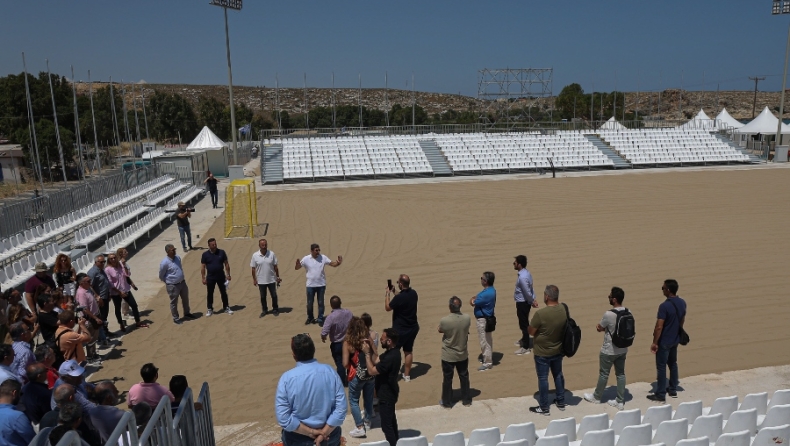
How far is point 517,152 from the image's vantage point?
3606cm

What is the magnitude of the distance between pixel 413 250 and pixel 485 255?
1.93 metres

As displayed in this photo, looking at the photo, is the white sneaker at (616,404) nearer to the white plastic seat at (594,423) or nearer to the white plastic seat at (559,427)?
the white plastic seat at (594,423)

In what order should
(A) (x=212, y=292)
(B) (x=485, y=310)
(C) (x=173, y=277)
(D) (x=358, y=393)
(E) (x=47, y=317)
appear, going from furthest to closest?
(A) (x=212, y=292) < (C) (x=173, y=277) < (B) (x=485, y=310) < (E) (x=47, y=317) < (D) (x=358, y=393)

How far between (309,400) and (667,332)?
15.3 feet

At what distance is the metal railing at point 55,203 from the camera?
1446 centimetres

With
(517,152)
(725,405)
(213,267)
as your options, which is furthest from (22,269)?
(517,152)

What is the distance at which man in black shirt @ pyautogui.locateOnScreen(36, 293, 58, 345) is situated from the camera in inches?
300

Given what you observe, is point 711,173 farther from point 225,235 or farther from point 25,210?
point 25,210

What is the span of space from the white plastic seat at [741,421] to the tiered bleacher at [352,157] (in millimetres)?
27315

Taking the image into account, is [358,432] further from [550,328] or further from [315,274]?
[315,274]

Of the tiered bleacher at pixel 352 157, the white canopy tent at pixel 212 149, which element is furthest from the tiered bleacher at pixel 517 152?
the white canopy tent at pixel 212 149

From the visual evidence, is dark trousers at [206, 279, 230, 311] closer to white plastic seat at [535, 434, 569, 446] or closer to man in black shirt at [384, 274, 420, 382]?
man in black shirt at [384, 274, 420, 382]

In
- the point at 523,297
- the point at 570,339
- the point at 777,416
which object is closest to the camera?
the point at 777,416

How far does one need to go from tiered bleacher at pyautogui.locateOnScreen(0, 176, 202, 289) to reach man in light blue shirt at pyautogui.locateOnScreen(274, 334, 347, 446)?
30.0ft
